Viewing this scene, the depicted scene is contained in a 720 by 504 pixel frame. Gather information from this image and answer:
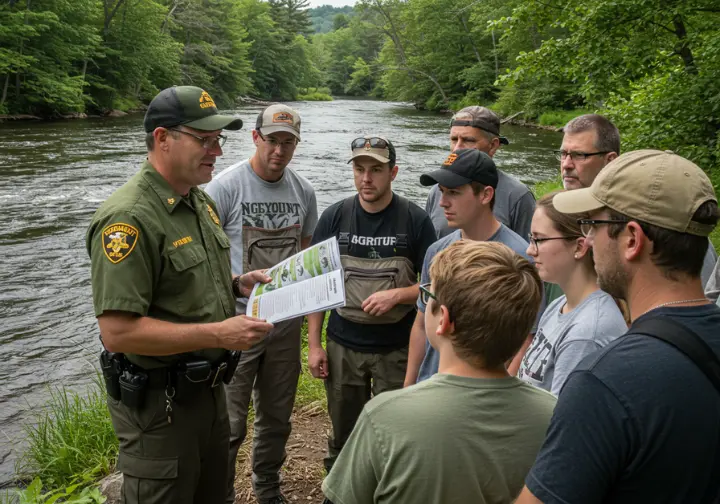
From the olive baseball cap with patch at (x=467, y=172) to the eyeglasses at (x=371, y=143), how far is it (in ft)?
1.67

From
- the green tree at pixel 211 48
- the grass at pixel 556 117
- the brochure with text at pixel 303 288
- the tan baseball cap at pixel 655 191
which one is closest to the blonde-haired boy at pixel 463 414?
the tan baseball cap at pixel 655 191

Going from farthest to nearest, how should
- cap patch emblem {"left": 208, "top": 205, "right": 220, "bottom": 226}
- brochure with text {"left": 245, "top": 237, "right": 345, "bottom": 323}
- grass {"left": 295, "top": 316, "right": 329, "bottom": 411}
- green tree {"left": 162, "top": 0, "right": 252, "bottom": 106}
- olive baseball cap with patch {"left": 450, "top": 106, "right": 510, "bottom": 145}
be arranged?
green tree {"left": 162, "top": 0, "right": 252, "bottom": 106}, grass {"left": 295, "top": 316, "right": 329, "bottom": 411}, olive baseball cap with patch {"left": 450, "top": 106, "right": 510, "bottom": 145}, cap patch emblem {"left": 208, "top": 205, "right": 220, "bottom": 226}, brochure with text {"left": 245, "top": 237, "right": 345, "bottom": 323}

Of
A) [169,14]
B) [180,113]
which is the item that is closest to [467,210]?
[180,113]

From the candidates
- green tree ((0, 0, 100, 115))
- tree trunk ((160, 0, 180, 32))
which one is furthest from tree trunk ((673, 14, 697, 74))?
tree trunk ((160, 0, 180, 32))

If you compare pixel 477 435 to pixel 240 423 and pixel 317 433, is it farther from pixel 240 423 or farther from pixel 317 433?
pixel 317 433

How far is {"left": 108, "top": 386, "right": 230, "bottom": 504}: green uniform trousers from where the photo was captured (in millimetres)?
2518

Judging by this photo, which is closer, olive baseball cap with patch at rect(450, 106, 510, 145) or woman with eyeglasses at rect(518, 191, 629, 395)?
woman with eyeglasses at rect(518, 191, 629, 395)

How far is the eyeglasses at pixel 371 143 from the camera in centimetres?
363

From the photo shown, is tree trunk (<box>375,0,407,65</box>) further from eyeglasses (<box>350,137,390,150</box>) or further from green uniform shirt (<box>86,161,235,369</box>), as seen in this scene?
green uniform shirt (<box>86,161,235,369</box>)

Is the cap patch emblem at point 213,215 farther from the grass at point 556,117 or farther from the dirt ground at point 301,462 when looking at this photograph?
the grass at point 556,117

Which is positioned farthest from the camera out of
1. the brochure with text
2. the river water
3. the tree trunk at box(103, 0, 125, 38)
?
the tree trunk at box(103, 0, 125, 38)

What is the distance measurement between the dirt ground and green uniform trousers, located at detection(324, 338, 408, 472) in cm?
32

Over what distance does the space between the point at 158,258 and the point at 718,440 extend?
6.40 feet

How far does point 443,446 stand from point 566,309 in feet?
3.21
